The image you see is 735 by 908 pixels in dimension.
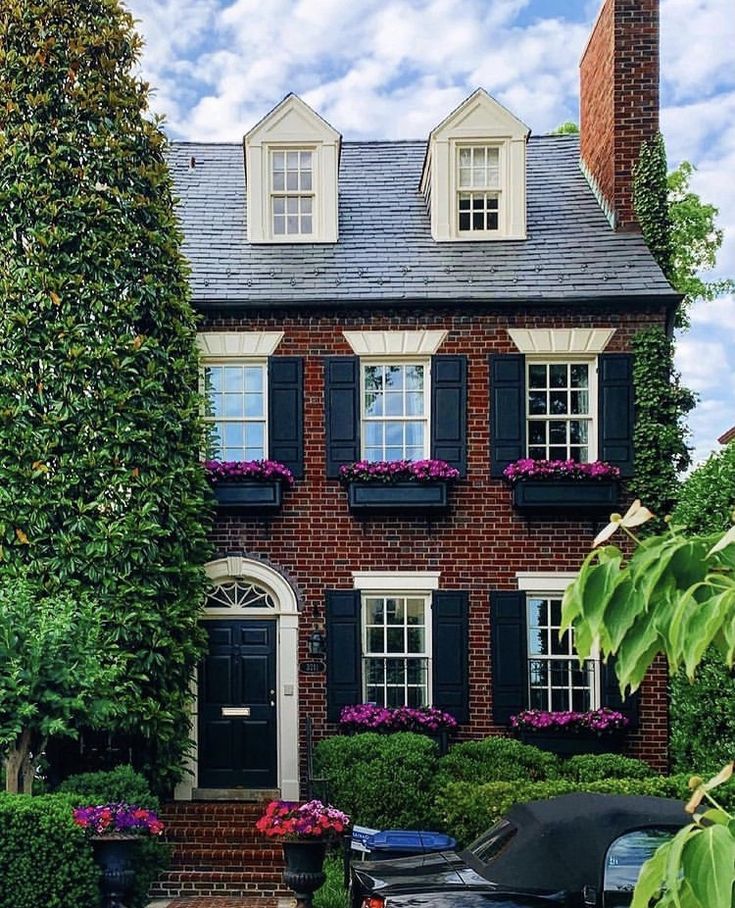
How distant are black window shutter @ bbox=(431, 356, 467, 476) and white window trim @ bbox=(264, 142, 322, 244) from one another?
2.62 meters

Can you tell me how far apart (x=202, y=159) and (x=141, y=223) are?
523cm

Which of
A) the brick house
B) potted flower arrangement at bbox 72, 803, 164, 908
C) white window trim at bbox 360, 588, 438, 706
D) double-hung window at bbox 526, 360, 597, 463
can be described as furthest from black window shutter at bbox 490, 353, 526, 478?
potted flower arrangement at bbox 72, 803, 164, 908

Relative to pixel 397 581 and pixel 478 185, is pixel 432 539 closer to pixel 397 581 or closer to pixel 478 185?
pixel 397 581

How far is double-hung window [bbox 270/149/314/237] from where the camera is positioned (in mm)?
15234

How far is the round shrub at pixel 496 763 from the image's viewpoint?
1286 cm

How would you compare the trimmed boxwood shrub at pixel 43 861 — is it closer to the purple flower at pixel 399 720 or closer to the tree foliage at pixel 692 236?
the purple flower at pixel 399 720

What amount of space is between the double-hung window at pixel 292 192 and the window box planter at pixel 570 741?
23.4 ft

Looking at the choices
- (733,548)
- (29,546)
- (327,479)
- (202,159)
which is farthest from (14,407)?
(733,548)

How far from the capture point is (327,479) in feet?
46.7

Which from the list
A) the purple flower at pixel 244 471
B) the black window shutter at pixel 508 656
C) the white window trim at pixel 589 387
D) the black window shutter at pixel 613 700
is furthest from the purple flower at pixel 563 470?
the purple flower at pixel 244 471

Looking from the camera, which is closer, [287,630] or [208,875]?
[208,875]

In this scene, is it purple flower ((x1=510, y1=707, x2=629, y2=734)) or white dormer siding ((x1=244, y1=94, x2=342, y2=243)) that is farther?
white dormer siding ((x1=244, y1=94, x2=342, y2=243))

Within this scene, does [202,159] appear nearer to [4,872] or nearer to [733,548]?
[4,872]

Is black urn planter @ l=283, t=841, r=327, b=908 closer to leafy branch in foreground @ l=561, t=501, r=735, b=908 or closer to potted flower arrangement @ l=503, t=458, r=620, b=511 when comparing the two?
potted flower arrangement @ l=503, t=458, r=620, b=511
